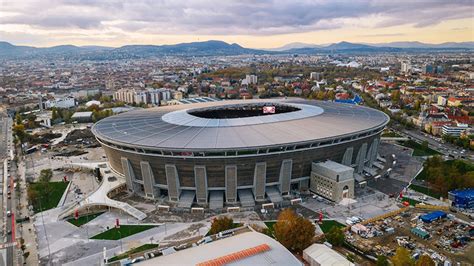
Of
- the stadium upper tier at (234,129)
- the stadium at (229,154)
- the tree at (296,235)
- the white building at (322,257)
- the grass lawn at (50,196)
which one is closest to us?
the white building at (322,257)

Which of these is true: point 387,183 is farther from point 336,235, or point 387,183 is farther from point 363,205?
point 336,235

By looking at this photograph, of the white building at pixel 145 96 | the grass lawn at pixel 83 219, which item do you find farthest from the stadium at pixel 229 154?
the white building at pixel 145 96

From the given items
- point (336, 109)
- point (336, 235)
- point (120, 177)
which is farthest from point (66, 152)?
point (336, 235)

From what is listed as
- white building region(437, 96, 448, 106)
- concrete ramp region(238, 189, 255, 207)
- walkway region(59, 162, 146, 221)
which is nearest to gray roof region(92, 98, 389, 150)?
walkway region(59, 162, 146, 221)

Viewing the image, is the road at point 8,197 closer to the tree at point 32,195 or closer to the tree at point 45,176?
the tree at point 32,195

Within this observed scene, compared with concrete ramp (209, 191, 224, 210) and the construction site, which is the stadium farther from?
the construction site

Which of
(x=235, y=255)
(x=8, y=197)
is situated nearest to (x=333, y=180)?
(x=235, y=255)
